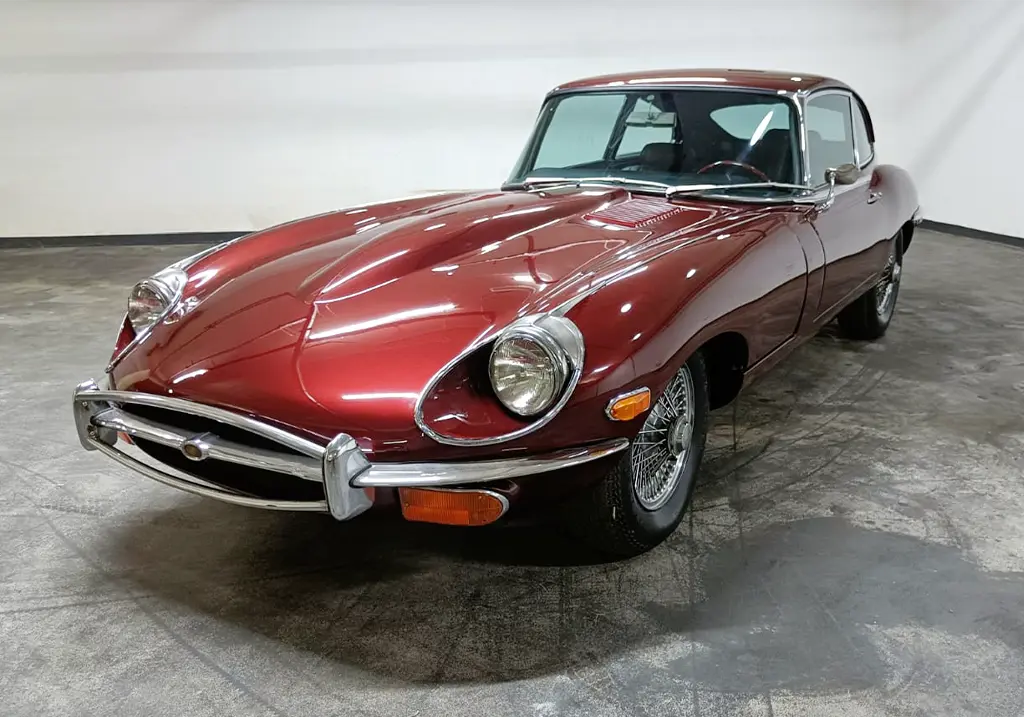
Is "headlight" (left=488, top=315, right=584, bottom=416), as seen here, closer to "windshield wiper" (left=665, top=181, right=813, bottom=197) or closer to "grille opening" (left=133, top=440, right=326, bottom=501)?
"grille opening" (left=133, top=440, right=326, bottom=501)

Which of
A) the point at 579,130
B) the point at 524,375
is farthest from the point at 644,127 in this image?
the point at 524,375

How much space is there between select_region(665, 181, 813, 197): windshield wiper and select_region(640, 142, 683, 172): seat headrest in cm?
15

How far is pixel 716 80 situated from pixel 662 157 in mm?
414

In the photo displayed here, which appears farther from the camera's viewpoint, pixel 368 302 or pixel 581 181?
pixel 581 181

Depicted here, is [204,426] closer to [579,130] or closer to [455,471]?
[455,471]

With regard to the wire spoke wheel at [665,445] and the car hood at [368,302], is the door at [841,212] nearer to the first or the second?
the car hood at [368,302]

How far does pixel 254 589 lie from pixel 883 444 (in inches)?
91.7

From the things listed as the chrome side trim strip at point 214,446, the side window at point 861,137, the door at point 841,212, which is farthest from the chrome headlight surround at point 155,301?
the side window at point 861,137

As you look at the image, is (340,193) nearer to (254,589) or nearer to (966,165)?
(966,165)

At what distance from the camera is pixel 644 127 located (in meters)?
3.46

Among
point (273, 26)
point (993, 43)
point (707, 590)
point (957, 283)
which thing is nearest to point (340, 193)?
point (273, 26)

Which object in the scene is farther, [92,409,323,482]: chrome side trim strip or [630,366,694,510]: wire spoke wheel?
[630,366,694,510]: wire spoke wheel

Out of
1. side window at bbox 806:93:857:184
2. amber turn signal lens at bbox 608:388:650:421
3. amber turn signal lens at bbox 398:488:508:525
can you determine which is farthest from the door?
amber turn signal lens at bbox 398:488:508:525

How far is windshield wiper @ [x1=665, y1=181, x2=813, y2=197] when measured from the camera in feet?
10.2
